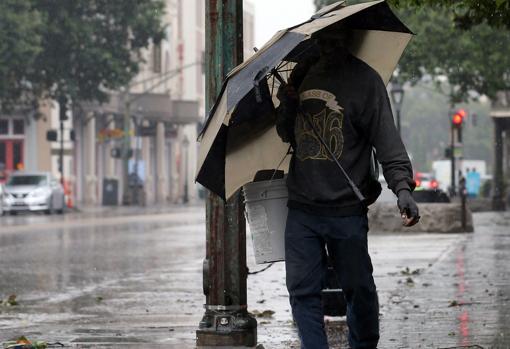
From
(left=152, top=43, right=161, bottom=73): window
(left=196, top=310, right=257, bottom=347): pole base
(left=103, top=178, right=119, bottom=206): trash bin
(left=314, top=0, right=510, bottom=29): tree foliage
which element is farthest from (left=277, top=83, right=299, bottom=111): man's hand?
(left=152, top=43, right=161, bottom=73): window

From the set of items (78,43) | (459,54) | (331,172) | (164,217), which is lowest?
(164,217)

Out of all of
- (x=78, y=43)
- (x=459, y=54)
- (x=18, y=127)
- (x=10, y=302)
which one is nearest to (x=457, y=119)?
(x=459, y=54)

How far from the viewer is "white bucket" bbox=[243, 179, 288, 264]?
7.30 m

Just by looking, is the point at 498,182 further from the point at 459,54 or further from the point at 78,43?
the point at 78,43

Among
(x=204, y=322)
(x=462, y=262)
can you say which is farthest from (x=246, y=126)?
(x=462, y=262)

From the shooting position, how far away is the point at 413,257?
20.8 m

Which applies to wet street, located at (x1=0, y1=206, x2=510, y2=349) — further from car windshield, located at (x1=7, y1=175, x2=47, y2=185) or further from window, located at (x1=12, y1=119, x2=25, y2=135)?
window, located at (x1=12, y1=119, x2=25, y2=135)

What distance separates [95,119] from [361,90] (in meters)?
65.1

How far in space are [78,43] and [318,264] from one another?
47.2 meters

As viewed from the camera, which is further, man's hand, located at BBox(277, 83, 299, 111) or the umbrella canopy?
the umbrella canopy

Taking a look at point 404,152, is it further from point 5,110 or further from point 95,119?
point 95,119

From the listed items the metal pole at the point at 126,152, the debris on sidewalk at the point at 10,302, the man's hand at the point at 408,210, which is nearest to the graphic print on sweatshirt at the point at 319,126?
the man's hand at the point at 408,210

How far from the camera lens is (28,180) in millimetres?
49281

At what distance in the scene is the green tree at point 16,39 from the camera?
163ft
